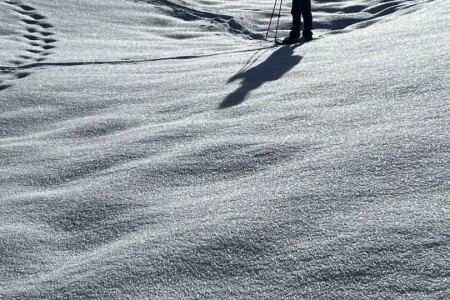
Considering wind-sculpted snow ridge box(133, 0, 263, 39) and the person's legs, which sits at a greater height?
the person's legs

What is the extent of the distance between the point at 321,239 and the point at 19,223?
124 centimetres

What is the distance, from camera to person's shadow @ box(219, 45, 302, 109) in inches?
169

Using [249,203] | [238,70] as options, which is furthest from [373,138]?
[238,70]

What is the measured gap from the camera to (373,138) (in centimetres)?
307

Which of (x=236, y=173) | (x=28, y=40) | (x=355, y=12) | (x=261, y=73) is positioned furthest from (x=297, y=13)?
(x=236, y=173)

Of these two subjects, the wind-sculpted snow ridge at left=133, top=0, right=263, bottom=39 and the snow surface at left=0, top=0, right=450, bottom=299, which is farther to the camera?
the wind-sculpted snow ridge at left=133, top=0, right=263, bottom=39

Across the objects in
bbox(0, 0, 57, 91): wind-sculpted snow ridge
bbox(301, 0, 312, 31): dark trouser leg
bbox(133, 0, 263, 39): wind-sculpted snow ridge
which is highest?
bbox(301, 0, 312, 31): dark trouser leg

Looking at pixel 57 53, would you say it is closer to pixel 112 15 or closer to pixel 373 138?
pixel 112 15

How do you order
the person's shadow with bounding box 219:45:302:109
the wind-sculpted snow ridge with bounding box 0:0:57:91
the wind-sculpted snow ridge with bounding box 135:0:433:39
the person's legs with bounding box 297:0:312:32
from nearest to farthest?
the person's shadow with bounding box 219:45:302:109
the wind-sculpted snow ridge with bounding box 0:0:57:91
the person's legs with bounding box 297:0:312:32
the wind-sculpted snow ridge with bounding box 135:0:433:39

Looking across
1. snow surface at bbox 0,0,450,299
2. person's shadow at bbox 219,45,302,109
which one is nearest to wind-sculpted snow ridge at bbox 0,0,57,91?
snow surface at bbox 0,0,450,299

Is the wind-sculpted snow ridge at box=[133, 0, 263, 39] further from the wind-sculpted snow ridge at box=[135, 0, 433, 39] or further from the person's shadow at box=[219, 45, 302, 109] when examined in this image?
the person's shadow at box=[219, 45, 302, 109]

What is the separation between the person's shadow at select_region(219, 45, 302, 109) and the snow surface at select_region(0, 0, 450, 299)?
0.08 feet

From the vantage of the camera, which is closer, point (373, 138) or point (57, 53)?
point (373, 138)

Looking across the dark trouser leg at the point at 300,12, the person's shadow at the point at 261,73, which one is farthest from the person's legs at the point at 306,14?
the person's shadow at the point at 261,73
